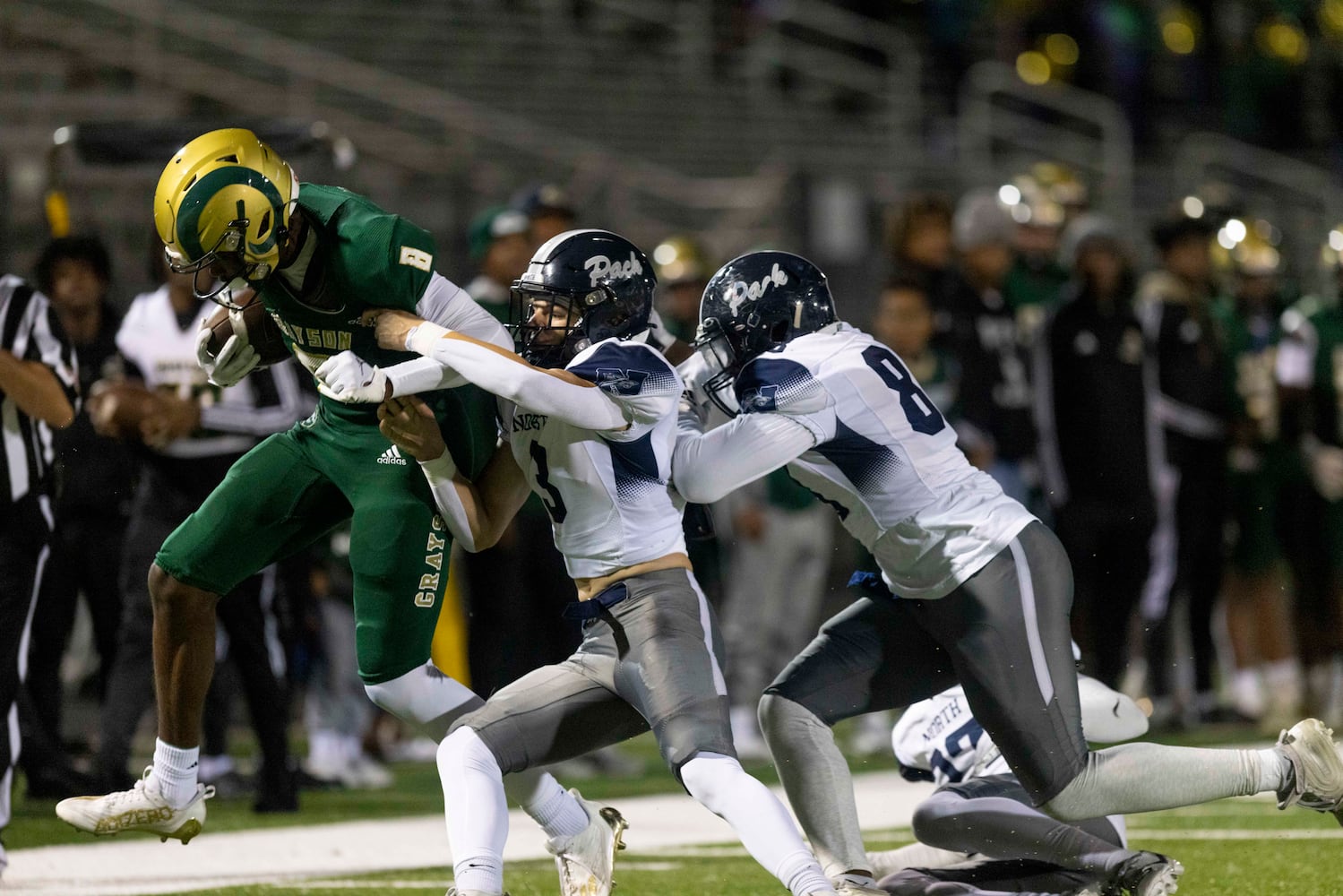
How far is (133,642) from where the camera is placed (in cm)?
625

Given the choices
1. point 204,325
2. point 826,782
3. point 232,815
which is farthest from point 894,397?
point 232,815

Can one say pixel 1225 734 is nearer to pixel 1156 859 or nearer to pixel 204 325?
pixel 1156 859

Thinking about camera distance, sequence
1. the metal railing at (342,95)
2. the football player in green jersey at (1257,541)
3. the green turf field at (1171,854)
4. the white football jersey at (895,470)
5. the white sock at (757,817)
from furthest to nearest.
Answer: the metal railing at (342,95), the football player in green jersey at (1257,541), the green turf field at (1171,854), the white football jersey at (895,470), the white sock at (757,817)

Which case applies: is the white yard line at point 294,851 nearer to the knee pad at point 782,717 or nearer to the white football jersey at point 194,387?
the white football jersey at point 194,387

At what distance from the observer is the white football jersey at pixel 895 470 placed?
4125mm

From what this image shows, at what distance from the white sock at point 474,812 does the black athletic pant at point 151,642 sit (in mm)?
2565

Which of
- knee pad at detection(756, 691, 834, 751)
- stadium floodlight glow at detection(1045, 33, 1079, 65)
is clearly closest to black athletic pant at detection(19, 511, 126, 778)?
knee pad at detection(756, 691, 834, 751)

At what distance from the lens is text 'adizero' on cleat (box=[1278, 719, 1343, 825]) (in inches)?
166

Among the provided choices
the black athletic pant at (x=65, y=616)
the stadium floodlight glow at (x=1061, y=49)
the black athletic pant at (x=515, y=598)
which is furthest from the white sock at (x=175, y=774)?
the stadium floodlight glow at (x=1061, y=49)

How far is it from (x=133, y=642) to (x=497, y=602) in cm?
147

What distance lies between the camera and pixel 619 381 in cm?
392

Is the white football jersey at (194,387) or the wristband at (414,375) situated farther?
the white football jersey at (194,387)

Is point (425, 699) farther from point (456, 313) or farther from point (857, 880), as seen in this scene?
point (857, 880)

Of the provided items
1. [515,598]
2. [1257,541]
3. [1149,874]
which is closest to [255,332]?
[1149,874]
